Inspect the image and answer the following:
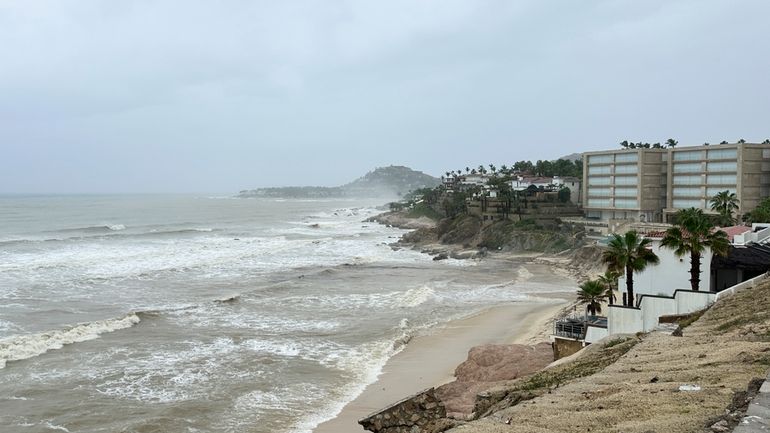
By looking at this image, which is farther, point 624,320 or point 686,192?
point 686,192

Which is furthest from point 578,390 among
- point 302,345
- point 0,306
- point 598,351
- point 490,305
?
point 0,306

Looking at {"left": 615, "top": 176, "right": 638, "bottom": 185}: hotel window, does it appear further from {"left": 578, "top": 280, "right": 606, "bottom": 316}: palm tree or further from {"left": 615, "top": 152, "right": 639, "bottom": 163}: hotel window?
{"left": 578, "top": 280, "right": 606, "bottom": 316}: palm tree

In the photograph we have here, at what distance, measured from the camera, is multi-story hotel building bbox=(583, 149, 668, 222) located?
7581cm

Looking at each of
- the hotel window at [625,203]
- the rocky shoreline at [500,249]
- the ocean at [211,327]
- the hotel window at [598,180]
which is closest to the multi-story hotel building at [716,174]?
the hotel window at [625,203]

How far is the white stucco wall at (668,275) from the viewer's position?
26188 millimetres

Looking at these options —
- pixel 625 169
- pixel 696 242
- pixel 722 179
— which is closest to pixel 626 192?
pixel 625 169

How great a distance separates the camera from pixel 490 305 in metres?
38.6

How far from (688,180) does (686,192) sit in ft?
4.63

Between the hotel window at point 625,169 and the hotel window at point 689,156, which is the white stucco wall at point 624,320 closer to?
the hotel window at point 689,156

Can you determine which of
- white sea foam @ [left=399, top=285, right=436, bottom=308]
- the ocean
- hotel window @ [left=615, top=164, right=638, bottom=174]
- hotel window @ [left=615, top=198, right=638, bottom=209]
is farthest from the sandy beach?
hotel window @ [left=615, top=164, right=638, bottom=174]

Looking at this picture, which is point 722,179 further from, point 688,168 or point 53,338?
point 53,338

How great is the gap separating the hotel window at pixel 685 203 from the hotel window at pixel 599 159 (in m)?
9.64

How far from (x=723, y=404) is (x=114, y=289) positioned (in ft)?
135

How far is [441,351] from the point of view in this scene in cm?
2761
